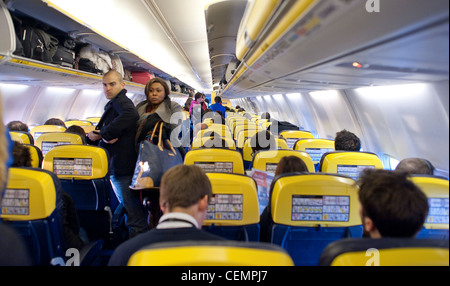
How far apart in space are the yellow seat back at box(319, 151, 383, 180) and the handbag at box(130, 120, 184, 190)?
152cm

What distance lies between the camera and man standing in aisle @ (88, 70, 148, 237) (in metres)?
3.13

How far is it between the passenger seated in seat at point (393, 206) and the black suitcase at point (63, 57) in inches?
224

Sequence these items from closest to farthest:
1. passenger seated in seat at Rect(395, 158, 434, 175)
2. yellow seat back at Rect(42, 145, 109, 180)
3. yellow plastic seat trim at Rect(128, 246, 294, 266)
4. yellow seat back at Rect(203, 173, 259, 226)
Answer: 1. yellow plastic seat trim at Rect(128, 246, 294, 266)
2. yellow seat back at Rect(203, 173, 259, 226)
3. passenger seated in seat at Rect(395, 158, 434, 175)
4. yellow seat back at Rect(42, 145, 109, 180)

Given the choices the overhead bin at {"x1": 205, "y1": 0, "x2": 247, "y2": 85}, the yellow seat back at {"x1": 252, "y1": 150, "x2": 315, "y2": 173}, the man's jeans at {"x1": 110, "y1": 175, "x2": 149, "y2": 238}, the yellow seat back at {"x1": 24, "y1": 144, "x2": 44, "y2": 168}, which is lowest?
the man's jeans at {"x1": 110, "y1": 175, "x2": 149, "y2": 238}

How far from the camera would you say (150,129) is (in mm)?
3205

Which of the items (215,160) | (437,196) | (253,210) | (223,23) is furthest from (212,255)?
(223,23)

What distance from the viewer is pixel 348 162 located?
3.04 metres

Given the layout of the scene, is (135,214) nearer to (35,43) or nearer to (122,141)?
(122,141)

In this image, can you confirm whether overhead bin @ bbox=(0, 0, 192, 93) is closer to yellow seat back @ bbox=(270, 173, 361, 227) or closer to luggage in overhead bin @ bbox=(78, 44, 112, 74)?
luggage in overhead bin @ bbox=(78, 44, 112, 74)

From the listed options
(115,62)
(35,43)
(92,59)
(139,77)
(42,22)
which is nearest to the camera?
(35,43)

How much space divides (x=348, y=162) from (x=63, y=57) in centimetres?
518

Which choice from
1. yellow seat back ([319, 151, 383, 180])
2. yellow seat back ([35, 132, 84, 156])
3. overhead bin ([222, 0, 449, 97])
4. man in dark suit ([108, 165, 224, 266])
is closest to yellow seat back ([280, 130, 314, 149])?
yellow seat back ([319, 151, 383, 180])
